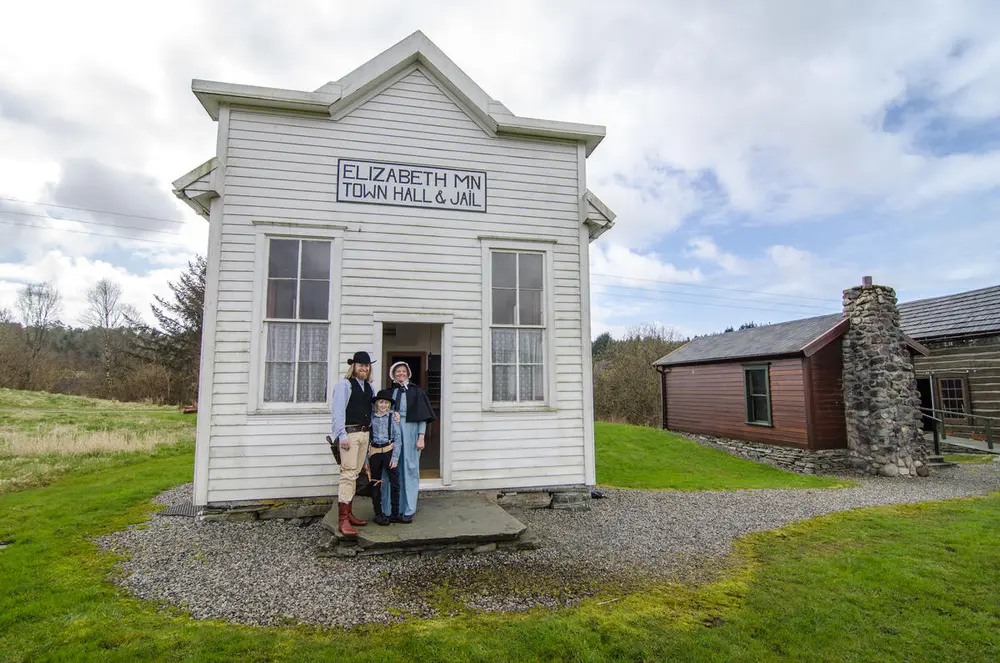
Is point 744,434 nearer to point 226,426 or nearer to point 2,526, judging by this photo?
point 226,426

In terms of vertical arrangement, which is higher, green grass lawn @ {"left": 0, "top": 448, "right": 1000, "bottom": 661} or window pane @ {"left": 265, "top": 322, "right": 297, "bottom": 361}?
window pane @ {"left": 265, "top": 322, "right": 297, "bottom": 361}

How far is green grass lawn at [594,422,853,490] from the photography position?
35.8ft

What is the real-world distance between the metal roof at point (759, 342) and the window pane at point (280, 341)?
12.4 meters

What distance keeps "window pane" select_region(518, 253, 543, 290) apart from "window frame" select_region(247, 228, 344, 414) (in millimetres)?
2636

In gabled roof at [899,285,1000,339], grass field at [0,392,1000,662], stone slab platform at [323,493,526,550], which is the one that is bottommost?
grass field at [0,392,1000,662]

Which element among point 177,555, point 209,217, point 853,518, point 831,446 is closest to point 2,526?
point 177,555

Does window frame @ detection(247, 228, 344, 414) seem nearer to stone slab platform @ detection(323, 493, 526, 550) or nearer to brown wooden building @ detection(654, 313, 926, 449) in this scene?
stone slab platform @ detection(323, 493, 526, 550)

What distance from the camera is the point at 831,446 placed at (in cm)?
1316

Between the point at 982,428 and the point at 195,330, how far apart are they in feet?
125

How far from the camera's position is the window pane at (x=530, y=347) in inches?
294

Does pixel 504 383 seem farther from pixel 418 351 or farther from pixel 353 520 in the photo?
pixel 353 520

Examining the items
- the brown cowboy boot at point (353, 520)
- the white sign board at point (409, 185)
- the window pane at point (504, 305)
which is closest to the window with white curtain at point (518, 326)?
the window pane at point (504, 305)

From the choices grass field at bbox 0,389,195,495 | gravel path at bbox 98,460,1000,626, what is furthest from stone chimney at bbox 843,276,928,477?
grass field at bbox 0,389,195,495

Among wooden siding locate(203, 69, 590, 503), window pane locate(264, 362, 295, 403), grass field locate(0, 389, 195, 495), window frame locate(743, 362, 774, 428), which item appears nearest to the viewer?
wooden siding locate(203, 69, 590, 503)
